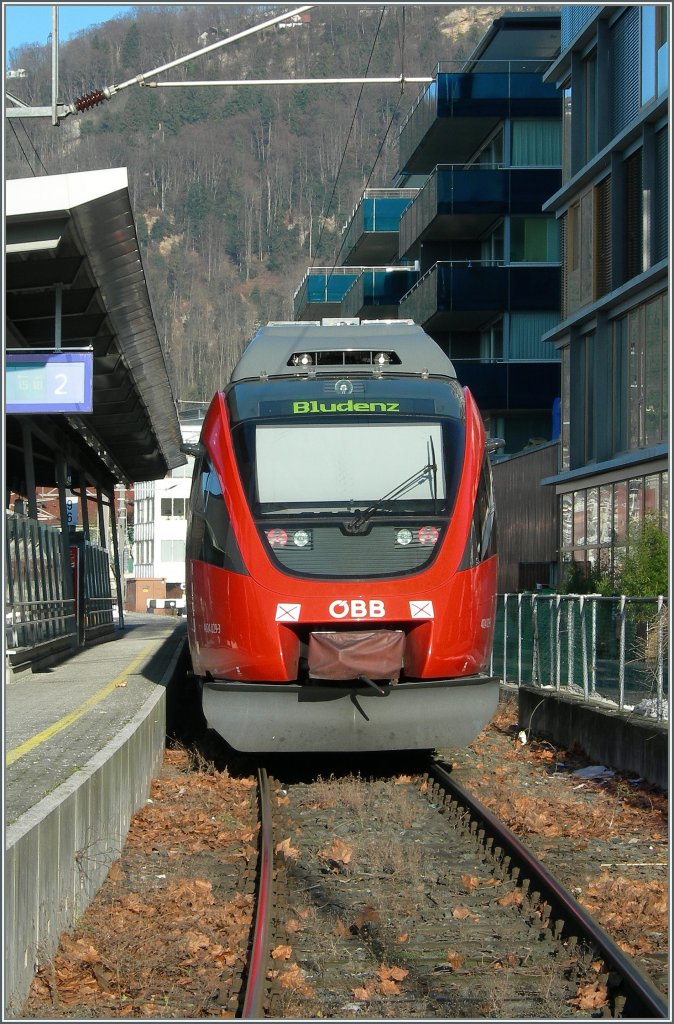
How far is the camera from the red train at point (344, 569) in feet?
35.2

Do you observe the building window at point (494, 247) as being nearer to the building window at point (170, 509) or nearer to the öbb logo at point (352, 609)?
the öbb logo at point (352, 609)

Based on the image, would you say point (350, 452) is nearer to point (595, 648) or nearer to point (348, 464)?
point (348, 464)

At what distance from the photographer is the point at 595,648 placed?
14336mm

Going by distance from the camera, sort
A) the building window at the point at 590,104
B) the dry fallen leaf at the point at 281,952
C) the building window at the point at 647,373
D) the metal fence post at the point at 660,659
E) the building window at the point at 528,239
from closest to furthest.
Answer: the dry fallen leaf at the point at 281,952 < the metal fence post at the point at 660,659 < the building window at the point at 647,373 < the building window at the point at 590,104 < the building window at the point at 528,239

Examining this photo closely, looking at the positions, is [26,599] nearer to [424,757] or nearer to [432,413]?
[424,757]

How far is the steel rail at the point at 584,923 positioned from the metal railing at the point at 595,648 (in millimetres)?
2758

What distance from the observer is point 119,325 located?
17.9 metres

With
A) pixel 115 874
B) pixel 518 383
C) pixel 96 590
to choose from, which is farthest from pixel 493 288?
pixel 115 874

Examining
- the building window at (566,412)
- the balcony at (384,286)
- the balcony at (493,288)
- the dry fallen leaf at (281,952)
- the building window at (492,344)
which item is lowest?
the dry fallen leaf at (281,952)

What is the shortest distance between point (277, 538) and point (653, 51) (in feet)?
Result: 55.6

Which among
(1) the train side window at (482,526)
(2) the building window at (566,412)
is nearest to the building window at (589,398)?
(2) the building window at (566,412)

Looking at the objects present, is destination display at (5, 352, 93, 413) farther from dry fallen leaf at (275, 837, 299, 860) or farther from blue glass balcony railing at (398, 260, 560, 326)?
blue glass balcony railing at (398, 260, 560, 326)

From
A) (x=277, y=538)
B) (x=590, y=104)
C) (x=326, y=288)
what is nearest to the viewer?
(x=277, y=538)

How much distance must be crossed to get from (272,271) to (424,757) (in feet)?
548
